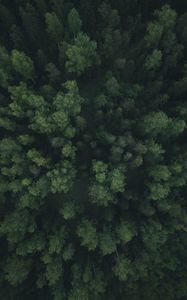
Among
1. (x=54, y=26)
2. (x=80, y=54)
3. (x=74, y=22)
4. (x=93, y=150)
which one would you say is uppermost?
(x=54, y=26)

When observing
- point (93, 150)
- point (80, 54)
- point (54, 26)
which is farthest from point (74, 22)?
point (93, 150)

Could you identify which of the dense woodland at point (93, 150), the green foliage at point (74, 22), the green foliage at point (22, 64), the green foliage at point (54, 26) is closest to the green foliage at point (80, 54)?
the dense woodland at point (93, 150)

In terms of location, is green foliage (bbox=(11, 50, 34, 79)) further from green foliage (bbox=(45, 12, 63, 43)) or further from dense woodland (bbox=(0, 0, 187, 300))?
green foliage (bbox=(45, 12, 63, 43))

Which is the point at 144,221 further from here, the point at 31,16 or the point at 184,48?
the point at 31,16

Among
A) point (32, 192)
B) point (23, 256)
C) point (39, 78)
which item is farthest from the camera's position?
point (39, 78)

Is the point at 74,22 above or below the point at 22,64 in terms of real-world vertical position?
above

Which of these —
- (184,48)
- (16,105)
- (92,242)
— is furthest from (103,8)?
(92,242)

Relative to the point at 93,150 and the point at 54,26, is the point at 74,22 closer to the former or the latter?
the point at 54,26

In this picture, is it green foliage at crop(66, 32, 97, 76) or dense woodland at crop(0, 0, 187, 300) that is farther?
dense woodland at crop(0, 0, 187, 300)

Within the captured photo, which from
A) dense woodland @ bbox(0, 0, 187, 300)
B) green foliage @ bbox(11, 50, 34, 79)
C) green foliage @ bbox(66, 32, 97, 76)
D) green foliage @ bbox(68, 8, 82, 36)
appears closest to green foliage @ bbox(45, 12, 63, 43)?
dense woodland @ bbox(0, 0, 187, 300)
